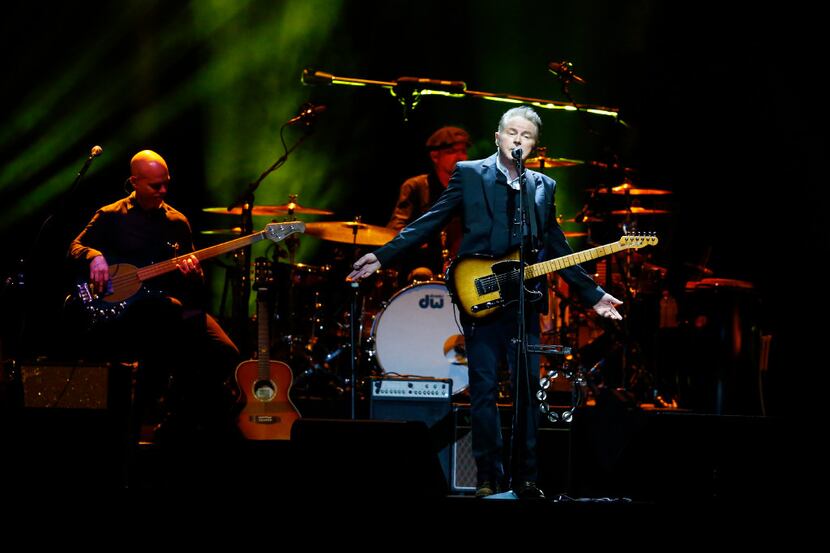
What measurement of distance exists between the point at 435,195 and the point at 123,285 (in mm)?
2847

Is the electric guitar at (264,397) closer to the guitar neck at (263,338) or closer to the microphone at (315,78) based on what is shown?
the guitar neck at (263,338)

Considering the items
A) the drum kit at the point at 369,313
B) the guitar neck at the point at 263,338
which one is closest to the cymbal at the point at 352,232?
the drum kit at the point at 369,313

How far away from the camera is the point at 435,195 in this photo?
316 inches

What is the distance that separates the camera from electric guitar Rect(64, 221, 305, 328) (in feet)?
21.0

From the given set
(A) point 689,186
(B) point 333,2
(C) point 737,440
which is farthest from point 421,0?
(C) point 737,440

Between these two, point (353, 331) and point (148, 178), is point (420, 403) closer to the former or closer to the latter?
point (353, 331)

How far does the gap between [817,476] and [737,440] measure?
0.38m

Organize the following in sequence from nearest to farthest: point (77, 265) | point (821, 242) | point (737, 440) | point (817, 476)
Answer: point (817, 476), point (737, 440), point (77, 265), point (821, 242)

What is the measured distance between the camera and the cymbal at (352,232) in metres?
7.66

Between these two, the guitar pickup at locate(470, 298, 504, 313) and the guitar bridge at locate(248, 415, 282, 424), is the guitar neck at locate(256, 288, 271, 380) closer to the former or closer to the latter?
the guitar bridge at locate(248, 415, 282, 424)

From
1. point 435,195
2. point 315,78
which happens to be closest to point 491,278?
point 435,195

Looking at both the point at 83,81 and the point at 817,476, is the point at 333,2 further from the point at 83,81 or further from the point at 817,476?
the point at 817,476

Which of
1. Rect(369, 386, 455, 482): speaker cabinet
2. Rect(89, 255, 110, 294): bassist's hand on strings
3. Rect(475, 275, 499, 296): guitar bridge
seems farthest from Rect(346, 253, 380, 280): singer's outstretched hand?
Rect(89, 255, 110, 294): bassist's hand on strings

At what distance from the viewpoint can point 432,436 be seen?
19.4ft
